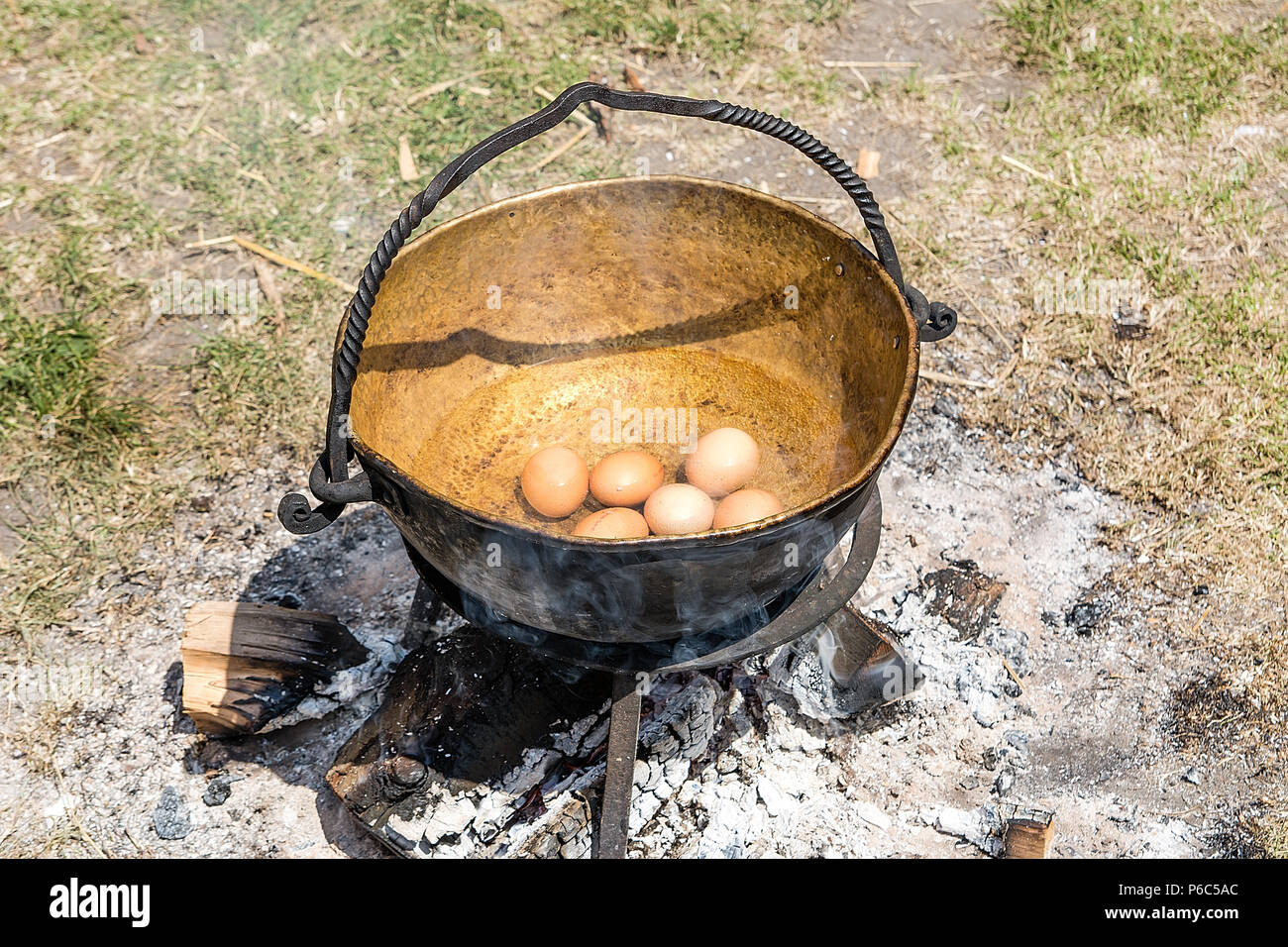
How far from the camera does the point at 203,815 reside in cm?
285

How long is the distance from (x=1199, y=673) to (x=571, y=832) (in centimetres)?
203

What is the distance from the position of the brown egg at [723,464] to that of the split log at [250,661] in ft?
4.19

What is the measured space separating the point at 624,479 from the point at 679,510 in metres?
0.21

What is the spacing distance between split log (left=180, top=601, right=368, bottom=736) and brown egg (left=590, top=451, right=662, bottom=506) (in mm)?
1032

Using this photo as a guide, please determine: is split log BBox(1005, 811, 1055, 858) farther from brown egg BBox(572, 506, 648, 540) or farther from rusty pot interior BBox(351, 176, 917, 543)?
brown egg BBox(572, 506, 648, 540)

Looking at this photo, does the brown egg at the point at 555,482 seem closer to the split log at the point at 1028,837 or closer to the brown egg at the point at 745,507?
the brown egg at the point at 745,507

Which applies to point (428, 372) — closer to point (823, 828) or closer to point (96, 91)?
point (823, 828)

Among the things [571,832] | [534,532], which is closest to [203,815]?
[571,832]

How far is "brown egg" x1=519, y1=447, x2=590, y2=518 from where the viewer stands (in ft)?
8.71

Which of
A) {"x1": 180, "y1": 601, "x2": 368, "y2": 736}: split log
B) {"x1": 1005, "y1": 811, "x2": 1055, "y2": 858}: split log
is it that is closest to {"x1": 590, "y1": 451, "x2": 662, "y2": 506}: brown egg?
{"x1": 180, "y1": 601, "x2": 368, "y2": 736}: split log

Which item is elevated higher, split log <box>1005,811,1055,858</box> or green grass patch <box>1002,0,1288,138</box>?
green grass patch <box>1002,0,1288,138</box>

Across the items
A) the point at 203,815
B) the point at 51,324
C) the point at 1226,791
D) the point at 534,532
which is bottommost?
the point at 203,815

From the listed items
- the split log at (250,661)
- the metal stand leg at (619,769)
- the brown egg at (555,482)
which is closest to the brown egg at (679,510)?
the brown egg at (555,482)
